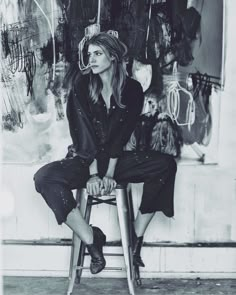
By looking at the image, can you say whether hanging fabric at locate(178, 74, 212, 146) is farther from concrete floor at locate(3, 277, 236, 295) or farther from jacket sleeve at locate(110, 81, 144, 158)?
concrete floor at locate(3, 277, 236, 295)

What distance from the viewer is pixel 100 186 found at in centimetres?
473

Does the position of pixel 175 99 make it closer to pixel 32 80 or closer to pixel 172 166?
pixel 172 166

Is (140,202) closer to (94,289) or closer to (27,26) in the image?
(94,289)

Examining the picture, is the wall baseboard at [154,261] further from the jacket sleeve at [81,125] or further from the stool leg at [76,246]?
the jacket sleeve at [81,125]

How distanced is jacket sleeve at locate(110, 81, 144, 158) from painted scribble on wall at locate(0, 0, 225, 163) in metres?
0.06

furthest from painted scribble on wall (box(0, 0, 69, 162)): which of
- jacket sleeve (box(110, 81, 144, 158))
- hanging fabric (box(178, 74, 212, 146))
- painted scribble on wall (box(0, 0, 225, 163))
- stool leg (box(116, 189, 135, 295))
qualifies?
hanging fabric (box(178, 74, 212, 146))

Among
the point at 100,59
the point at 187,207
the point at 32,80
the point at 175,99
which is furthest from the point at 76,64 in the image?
the point at 187,207

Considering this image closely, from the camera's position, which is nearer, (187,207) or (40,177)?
(40,177)

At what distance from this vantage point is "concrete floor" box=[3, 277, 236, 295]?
4.86 m

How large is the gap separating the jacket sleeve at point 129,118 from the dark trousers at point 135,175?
8 cm

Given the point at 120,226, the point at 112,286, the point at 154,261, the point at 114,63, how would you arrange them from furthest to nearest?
the point at 154,261 < the point at 112,286 < the point at 114,63 < the point at 120,226

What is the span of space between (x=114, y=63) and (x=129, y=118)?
38 centimetres

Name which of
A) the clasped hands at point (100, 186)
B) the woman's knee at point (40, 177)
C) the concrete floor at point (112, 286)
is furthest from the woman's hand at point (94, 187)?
the concrete floor at point (112, 286)

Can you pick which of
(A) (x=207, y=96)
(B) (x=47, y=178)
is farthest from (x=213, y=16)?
(B) (x=47, y=178)
